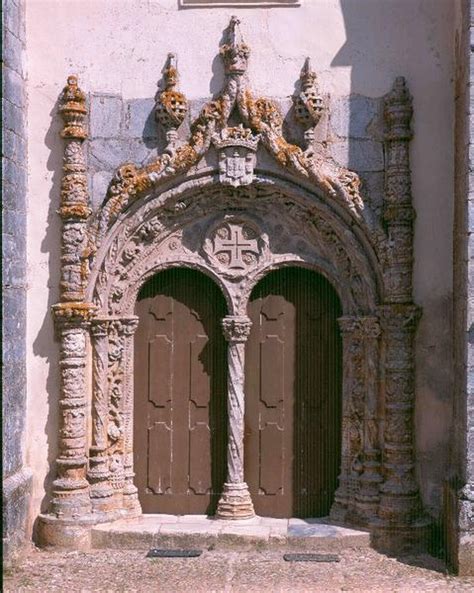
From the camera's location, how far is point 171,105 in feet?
26.5

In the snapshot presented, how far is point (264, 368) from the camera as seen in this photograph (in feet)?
27.6

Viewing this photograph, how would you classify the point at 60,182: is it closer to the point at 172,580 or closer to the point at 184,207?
the point at 184,207

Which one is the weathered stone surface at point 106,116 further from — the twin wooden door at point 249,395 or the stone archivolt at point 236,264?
the twin wooden door at point 249,395

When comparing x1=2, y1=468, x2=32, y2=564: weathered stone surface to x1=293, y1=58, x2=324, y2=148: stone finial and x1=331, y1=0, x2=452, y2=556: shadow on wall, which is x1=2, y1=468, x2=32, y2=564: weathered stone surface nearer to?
x1=331, y1=0, x2=452, y2=556: shadow on wall

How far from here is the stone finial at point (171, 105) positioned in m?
8.08

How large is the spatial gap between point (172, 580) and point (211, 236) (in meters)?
2.65

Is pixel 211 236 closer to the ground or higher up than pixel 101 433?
higher up

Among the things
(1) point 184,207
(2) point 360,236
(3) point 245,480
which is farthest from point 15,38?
(3) point 245,480

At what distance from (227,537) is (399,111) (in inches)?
136

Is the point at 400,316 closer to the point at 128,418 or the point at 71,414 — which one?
the point at 128,418

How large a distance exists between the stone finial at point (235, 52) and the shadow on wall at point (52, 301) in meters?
1.36

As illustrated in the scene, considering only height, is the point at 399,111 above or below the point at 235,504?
above

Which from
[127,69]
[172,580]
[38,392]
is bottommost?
[172,580]

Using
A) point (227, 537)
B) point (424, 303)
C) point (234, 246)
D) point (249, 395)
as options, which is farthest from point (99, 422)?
point (424, 303)
